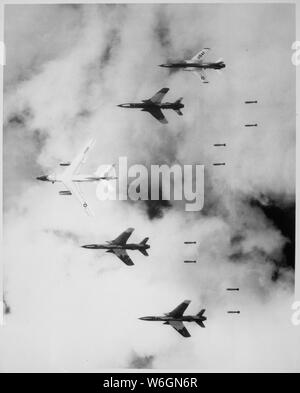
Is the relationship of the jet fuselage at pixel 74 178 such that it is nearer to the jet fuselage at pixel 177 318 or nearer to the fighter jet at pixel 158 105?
the fighter jet at pixel 158 105

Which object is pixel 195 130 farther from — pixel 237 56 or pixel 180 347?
pixel 180 347

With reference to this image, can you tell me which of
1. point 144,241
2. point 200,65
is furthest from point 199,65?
point 144,241

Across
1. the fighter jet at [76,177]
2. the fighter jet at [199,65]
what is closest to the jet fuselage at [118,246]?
the fighter jet at [76,177]

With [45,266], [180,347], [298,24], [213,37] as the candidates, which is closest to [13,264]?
[45,266]

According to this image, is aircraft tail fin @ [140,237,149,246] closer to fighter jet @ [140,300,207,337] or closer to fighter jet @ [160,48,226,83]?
fighter jet @ [140,300,207,337]

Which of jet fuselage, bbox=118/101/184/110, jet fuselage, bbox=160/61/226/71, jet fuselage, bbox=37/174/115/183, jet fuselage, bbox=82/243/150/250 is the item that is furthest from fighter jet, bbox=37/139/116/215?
jet fuselage, bbox=160/61/226/71
